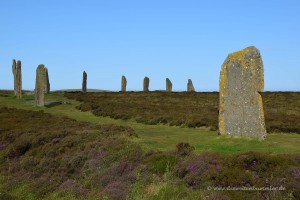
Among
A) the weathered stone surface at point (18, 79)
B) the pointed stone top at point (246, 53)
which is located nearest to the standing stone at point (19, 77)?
the weathered stone surface at point (18, 79)

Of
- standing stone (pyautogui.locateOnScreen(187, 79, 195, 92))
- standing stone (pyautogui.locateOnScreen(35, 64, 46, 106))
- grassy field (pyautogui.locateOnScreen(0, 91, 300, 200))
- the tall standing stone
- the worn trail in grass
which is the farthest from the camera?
standing stone (pyautogui.locateOnScreen(187, 79, 195, 92))

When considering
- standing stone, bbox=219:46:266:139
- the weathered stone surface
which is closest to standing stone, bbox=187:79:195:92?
the weathered stone surface

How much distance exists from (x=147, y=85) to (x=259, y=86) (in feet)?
168

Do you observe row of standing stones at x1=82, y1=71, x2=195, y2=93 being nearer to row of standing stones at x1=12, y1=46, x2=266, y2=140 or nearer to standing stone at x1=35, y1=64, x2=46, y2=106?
standing stone at x1=35, y1=64, x2=46, y2=106

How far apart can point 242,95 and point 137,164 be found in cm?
726

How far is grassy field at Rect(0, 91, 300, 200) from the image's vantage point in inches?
465

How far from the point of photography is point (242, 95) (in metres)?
18.8

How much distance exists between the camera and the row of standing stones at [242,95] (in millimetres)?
18453

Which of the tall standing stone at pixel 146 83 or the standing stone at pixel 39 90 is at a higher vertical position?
the tall standing stone at pixel 146 83

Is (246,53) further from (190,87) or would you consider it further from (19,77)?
(190,87)

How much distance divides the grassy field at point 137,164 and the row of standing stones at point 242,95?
2.26ft

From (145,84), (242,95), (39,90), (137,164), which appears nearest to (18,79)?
(39,90)

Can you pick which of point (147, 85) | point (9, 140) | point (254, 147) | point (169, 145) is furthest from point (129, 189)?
point (147, 85)

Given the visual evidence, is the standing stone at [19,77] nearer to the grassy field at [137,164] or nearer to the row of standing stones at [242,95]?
the grassy field at [137,164]
